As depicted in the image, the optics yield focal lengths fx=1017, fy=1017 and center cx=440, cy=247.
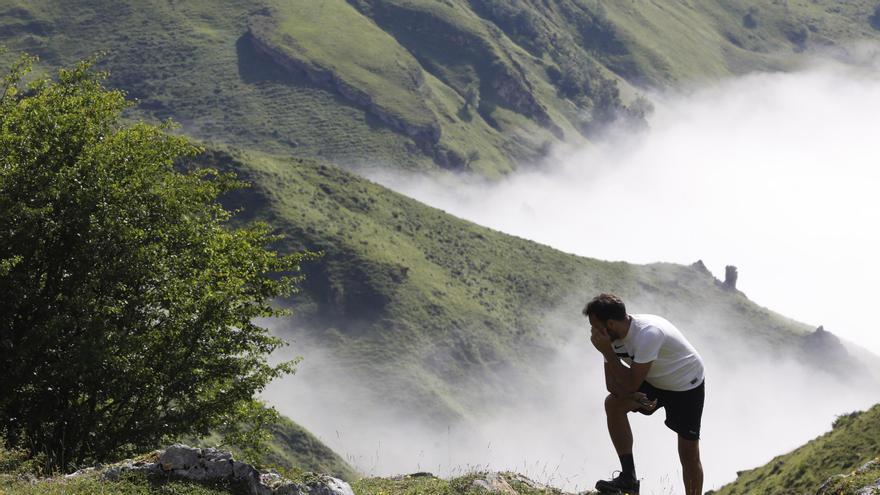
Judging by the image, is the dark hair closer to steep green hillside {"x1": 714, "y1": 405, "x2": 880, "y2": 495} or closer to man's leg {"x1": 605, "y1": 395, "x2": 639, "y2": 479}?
man's leg {"x1": 605, "y1": 395, "x2": 639, "y2": 479}

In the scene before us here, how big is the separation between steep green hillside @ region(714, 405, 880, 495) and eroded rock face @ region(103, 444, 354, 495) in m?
25.5

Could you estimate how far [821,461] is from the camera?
41500 mm

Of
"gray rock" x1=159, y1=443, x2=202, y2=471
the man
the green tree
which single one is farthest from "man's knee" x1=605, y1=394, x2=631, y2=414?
the green tree

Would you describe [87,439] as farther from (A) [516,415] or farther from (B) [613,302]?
(A) [516,415]

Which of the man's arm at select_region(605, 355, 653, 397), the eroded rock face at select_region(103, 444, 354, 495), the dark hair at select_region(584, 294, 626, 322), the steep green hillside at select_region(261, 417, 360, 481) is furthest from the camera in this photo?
the steep green hillside at select_region(261, 417, 360, 481)

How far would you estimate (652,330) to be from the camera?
47.5 feet

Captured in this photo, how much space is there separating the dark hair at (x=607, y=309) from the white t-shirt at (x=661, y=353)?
32cm

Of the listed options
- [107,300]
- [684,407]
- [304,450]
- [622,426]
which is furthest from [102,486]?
[304,450]

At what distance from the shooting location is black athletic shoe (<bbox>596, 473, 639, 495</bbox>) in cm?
1565

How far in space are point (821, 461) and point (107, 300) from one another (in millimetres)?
30680

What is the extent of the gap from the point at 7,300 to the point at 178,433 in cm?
484

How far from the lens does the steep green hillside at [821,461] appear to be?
39.0 metres

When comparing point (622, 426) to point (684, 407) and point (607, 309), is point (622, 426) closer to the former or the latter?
point (684, 407)

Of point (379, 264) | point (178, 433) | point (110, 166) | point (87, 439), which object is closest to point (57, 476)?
point (87, 439)
